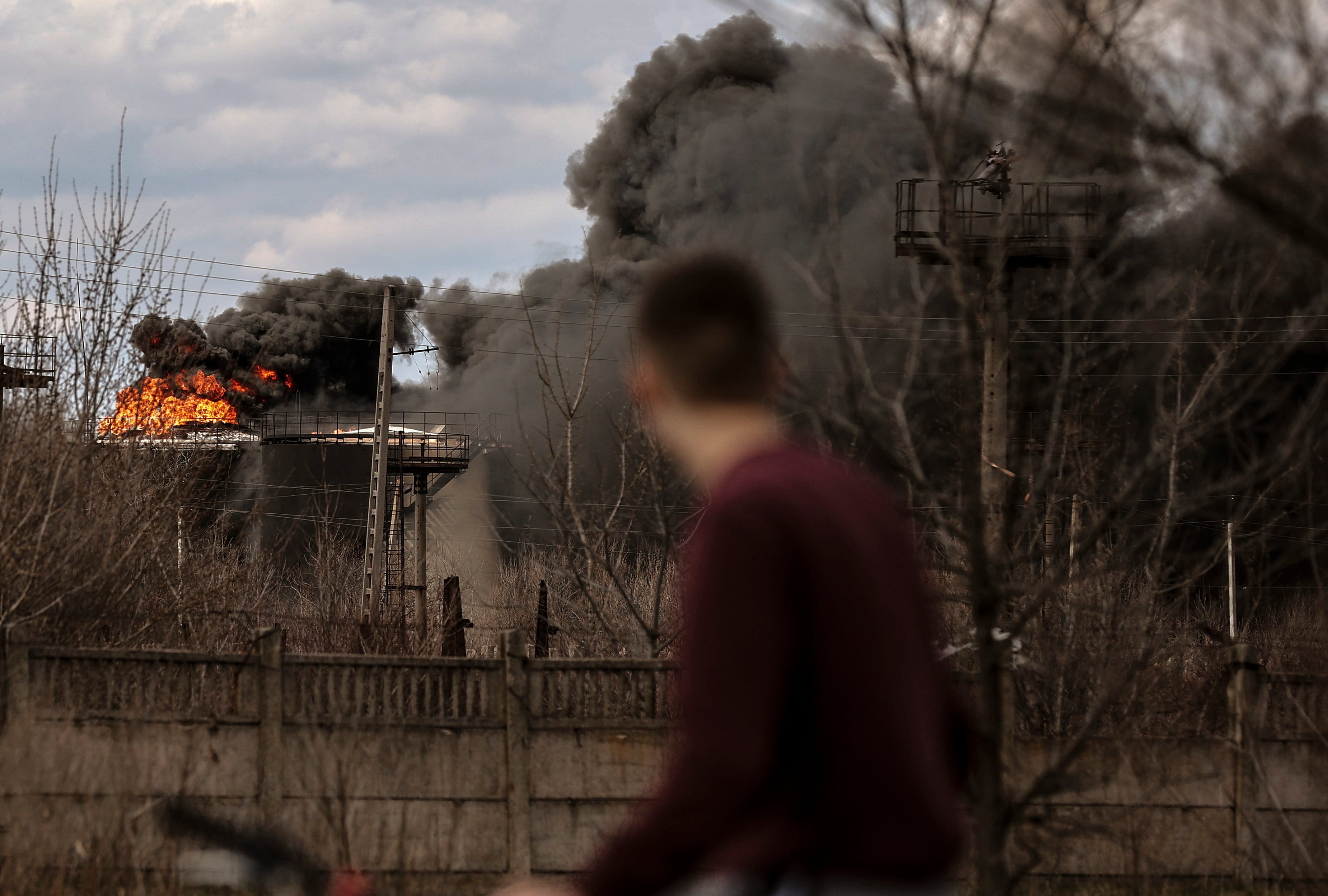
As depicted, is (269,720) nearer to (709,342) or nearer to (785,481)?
(709,342)

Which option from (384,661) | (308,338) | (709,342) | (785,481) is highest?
→ (308,338)

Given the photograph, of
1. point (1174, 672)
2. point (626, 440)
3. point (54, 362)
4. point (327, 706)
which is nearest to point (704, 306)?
point (626, 440)

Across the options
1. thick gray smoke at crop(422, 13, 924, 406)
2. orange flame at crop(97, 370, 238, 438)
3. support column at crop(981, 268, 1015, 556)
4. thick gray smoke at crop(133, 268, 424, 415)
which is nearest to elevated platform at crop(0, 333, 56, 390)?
orange flame at crop(97, 370, 238, 438)

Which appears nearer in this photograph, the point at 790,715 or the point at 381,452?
the point at 790,715

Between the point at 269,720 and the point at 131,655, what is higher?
the point at 131,655

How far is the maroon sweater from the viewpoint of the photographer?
4.89 feet

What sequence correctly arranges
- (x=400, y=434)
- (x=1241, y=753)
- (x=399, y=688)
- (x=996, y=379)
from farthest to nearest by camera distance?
1. (x=400, y=434)
2. (x=399, y=688)
3. (x=1241, y=753)
4. (x=996, y=379)

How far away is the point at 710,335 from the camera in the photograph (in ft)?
5.62

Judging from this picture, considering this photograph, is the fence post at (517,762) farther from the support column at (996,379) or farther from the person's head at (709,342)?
the person's head at (709,342)

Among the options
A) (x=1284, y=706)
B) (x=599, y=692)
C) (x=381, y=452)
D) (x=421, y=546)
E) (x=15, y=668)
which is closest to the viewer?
(x=15, y=668)

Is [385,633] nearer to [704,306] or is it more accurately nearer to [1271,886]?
[1271,886]

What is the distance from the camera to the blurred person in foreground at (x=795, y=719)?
1.49 m

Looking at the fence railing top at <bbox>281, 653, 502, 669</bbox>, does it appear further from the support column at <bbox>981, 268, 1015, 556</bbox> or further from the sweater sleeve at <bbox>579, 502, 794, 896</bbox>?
the sweater sleeve at <bbox>579, 502, 794, 896</bbox>

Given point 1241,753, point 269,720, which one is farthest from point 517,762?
point 1241,753
